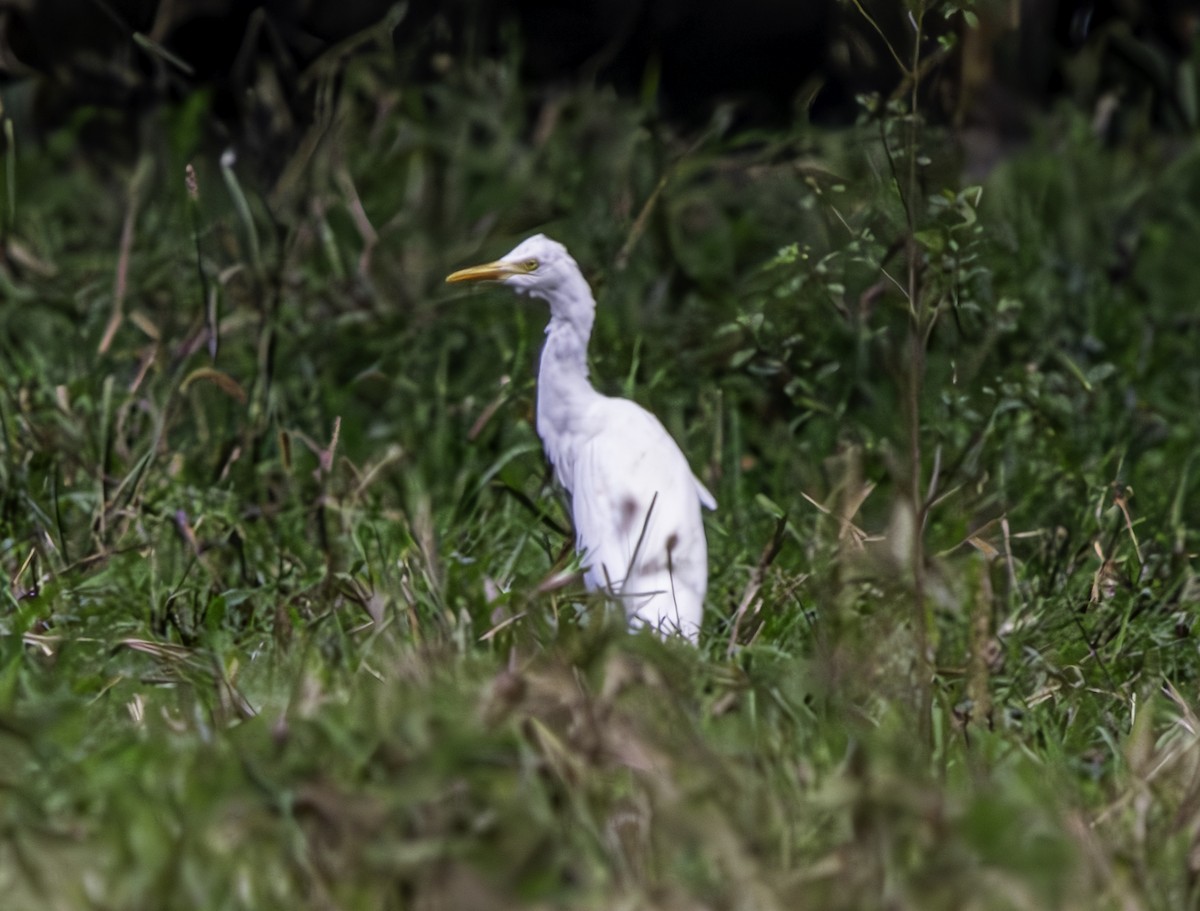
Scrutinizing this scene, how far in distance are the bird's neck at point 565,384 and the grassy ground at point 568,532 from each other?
0.15 metres

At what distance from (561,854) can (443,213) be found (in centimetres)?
291

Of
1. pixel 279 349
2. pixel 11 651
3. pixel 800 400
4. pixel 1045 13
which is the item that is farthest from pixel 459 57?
pixel 11 651

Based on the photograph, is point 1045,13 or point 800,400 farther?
point 1045,13

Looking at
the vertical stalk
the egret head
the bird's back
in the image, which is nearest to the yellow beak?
the egret head

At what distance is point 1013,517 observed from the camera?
3.29 m

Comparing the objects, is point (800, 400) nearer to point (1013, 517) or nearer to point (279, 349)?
point (1013, 517)

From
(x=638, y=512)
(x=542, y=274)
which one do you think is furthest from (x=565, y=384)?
(x=638, y=512)

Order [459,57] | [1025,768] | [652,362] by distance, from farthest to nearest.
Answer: [459,57], [652,362], [1025,768]

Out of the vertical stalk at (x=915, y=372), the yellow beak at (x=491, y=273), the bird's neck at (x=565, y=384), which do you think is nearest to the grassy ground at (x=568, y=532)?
the vertical stalk at (x=915, y=372)

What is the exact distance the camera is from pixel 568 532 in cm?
301

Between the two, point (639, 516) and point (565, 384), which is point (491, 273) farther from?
point (639, 516)

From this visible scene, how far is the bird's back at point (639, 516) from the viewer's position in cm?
265

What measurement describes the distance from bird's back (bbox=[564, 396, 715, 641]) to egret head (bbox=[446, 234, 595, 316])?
0.19m

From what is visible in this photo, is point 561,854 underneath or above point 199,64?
above
